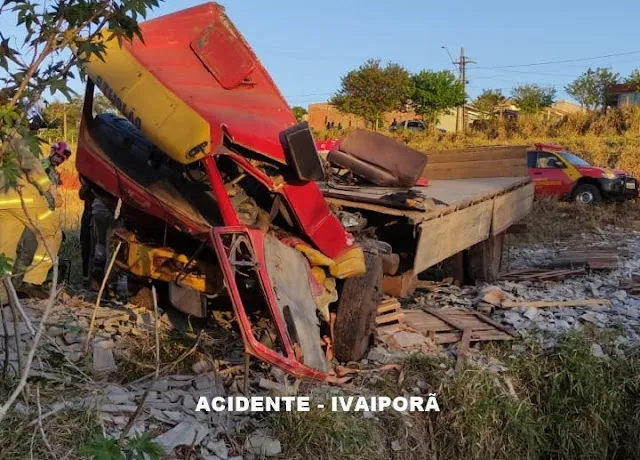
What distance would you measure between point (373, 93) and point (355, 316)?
32753 mm

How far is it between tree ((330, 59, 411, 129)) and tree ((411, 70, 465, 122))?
85 cm

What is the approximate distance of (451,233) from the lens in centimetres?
600

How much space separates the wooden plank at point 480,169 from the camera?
9156mm

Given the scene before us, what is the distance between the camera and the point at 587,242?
1131 centimetres

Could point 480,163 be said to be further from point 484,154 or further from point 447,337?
point 447,337

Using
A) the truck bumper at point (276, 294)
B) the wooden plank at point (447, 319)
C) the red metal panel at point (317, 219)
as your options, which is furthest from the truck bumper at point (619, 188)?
the truck bumper at point (276, 294)

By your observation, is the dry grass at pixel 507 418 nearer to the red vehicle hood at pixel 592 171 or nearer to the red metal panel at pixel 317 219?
the red metal panel at pixel 317 219

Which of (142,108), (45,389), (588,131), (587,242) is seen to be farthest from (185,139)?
(588,131)

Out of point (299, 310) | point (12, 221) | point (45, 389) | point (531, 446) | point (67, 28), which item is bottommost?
point (531, 446)

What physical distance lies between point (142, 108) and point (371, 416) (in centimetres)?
228

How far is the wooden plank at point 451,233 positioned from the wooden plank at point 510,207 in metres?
0.23

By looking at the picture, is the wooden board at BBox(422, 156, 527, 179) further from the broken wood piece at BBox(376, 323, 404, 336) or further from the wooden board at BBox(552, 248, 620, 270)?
the broken wood piece at BBox(376, 323, 404, 336)

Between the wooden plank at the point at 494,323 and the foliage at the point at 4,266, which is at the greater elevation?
the foliage at the point at 4,266

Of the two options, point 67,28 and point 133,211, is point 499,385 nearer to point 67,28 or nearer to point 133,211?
point 133,211
